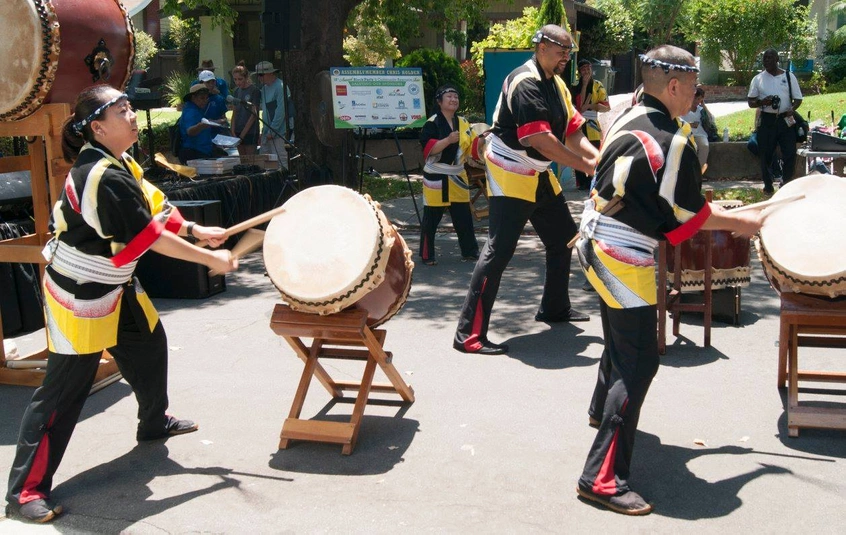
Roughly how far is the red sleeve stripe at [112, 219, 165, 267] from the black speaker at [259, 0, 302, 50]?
665cm

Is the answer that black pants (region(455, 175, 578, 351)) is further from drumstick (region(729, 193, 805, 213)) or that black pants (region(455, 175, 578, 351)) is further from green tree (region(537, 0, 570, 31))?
green tree (region(537, 0, 570, 31))

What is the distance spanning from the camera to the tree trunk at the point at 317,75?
1166 centimetres

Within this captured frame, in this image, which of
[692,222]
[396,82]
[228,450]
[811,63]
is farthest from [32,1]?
[811,63]

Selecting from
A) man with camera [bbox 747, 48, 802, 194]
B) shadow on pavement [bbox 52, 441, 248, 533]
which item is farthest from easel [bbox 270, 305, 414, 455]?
man with camera [bbox 747, 48, 802, 194]

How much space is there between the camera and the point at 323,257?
13.8 feet

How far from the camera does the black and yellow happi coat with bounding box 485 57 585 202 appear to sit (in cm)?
531

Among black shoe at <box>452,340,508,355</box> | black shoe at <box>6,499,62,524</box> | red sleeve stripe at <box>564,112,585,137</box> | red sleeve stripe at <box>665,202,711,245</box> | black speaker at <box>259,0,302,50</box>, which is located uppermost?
black speaker at <box>259,0,302,50</box>

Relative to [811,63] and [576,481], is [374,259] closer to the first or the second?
[576,481]

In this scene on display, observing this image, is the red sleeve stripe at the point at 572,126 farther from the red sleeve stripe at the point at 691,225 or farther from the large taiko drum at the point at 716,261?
the red sleeve stripe at the point at 691,225

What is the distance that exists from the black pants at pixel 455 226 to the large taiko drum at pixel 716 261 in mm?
2510

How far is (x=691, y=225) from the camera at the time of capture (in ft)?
12.1

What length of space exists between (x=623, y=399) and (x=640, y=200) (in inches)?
31.3

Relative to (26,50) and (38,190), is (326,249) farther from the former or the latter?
(38,190)

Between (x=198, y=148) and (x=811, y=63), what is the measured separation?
2095 cm
